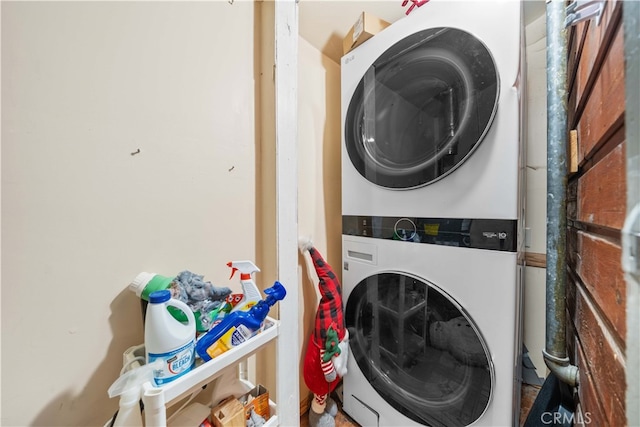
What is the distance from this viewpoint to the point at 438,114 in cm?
72

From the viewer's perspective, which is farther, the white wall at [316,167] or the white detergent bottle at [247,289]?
the white wall at [316,167]

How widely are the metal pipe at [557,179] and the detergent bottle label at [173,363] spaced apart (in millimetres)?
938

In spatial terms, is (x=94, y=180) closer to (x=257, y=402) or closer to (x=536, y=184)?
(x=257, y=402)

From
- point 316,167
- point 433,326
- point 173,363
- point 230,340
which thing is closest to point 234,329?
point 230,340

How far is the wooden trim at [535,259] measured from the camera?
84 centimetres

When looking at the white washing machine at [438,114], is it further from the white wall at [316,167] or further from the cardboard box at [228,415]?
the cardboard box at [228,415]

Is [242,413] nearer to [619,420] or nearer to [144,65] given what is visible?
[619,420]

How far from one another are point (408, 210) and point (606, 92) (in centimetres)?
49

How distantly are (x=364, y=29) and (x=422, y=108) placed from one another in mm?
435

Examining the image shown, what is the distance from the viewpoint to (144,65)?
526 mm

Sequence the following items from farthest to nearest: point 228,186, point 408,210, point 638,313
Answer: point 408,210
point 228,186
point 638,313

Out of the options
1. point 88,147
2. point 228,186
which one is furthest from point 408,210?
point 88,147

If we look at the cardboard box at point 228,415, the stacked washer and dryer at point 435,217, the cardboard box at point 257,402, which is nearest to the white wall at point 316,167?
the stacked washer and dryer at point 435,217
